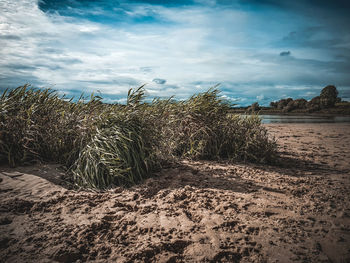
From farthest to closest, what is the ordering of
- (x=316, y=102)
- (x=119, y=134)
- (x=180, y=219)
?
(x=316, y=102), (x=119, y=134), (x=180, y=219)

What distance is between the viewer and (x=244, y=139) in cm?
493

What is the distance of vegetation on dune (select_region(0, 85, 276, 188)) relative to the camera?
3.36 m

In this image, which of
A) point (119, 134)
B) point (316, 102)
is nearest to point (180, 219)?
point (119, 134)

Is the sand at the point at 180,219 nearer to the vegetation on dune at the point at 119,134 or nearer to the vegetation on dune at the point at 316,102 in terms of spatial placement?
the vegetation on dune at the point at 119,134

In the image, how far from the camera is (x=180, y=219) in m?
2.38

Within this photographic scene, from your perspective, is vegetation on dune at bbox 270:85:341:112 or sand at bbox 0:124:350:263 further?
vegetation on dune at bbox 270:85:341:112

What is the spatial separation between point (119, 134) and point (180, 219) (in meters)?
1.74

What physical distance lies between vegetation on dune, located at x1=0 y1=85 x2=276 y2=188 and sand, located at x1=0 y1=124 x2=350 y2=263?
0.35m

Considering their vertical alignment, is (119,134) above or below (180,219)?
above

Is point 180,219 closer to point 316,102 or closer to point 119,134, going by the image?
point 119,134

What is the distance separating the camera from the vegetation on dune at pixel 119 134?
11.0ft

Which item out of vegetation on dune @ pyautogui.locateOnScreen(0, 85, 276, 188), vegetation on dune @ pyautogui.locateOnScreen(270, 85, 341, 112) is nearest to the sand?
vegetation on dune @ pyautogui.locateOnScreen(0, 85, 276, 188)

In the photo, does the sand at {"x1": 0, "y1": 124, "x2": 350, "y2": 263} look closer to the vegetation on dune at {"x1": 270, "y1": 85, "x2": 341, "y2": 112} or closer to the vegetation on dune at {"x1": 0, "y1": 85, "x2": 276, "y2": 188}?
the vegetation on dune at {"x1": 0, "y1": 85, "x2": 276, "y2": 188}

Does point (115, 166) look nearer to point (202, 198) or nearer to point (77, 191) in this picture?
point (77, 191)
